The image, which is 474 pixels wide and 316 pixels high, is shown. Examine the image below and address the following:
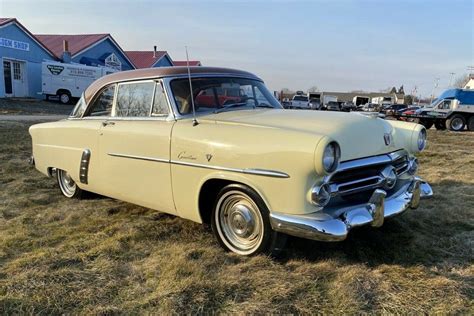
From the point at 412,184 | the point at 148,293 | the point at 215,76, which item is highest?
the point at 215,76

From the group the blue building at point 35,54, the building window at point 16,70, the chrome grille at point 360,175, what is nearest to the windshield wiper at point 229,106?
the chrome grille at point 360,175

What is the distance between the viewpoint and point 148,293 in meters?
3.00

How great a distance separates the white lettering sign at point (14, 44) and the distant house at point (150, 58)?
13738 millimetres

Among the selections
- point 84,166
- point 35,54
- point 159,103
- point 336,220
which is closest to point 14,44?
point 35,54

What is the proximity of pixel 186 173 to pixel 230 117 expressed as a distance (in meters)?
0.64

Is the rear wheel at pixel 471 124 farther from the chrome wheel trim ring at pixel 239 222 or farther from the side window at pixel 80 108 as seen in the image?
the chrome wheel trim ring at pixel 239 222

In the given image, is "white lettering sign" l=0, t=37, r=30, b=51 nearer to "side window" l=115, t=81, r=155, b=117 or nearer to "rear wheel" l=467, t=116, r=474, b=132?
"side window" l=115, t=81, r=155, b=117

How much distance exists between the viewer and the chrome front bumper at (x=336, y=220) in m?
3.06

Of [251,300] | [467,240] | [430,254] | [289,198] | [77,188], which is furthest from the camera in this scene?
[77,188]

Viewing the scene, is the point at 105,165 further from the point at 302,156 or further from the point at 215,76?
the point at 302,156

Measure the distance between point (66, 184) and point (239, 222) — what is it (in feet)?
9.99

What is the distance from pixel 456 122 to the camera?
2252 centimetres

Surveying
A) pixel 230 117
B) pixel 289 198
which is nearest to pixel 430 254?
pixel 289 198

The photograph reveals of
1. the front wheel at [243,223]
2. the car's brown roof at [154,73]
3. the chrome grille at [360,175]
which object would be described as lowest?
the front wheel at [243,223]
